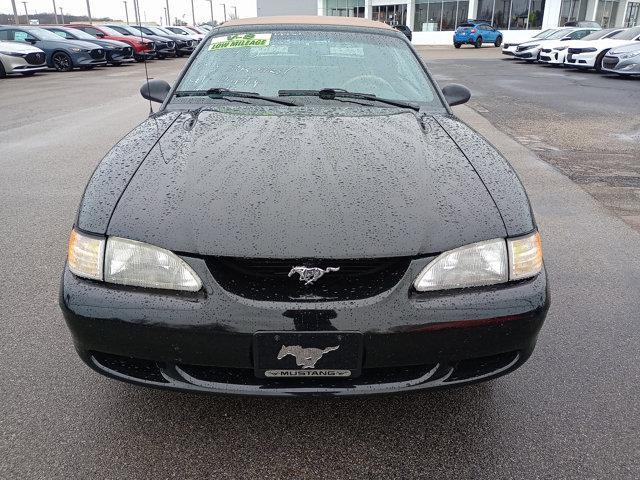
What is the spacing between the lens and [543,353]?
7.97 feet

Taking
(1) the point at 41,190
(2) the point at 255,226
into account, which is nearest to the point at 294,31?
(2) the point at 255,226

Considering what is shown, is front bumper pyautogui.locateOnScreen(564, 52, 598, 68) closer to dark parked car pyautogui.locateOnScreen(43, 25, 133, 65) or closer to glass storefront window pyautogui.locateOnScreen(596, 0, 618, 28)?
dark parked car pyautogui.locateOnScreen(43, 25, 133, 65)

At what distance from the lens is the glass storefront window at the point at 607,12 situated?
36.0 m

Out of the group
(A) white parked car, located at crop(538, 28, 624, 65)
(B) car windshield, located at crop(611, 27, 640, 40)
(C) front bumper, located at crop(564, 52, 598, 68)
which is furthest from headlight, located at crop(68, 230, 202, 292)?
(A) white parked car, located at crop(538, 28, 624, 65)

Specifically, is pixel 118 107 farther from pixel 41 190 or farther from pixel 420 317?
pixel 420 317

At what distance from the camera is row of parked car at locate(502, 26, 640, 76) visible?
48.5 ft

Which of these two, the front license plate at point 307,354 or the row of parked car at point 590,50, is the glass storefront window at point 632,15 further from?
the front license plate at point 307,354

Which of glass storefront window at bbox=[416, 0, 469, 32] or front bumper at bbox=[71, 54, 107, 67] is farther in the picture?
glass storefront window at bbox=[416, 0, 469, 32]

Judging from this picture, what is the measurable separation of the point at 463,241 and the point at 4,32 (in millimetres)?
21491

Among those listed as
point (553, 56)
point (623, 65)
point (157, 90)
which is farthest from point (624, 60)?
point (157, 90)

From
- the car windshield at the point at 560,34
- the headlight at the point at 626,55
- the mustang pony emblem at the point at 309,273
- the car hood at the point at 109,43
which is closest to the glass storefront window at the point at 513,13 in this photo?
the car windshield at the point at 560,34

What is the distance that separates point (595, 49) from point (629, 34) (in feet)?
3.24

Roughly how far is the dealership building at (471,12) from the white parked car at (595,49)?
1817 cm

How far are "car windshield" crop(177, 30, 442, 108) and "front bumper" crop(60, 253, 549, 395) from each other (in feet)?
5.15
